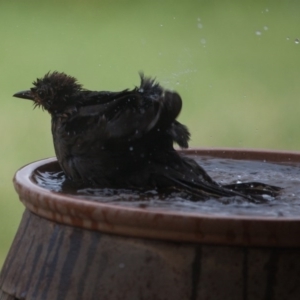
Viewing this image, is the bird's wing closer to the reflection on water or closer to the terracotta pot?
the reflection on water

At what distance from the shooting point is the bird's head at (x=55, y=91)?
9.00ft

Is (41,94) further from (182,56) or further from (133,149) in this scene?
(182,56)

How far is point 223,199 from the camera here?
232 cm

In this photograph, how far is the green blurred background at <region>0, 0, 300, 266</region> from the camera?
23.9 ft

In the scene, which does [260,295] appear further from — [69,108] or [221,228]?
[69,108]

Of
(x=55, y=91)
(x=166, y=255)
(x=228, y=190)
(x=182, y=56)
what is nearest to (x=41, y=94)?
(x=55, y=91)

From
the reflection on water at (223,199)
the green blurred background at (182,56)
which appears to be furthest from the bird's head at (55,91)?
the green blurred background at (182,56)

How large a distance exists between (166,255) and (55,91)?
1.15 m

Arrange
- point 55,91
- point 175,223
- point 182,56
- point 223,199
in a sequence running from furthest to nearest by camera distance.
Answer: point 182,56
point 55,91
point 223,199
point 175,223

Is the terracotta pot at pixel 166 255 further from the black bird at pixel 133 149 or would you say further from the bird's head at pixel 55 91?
the bird's head at pixel 55 91

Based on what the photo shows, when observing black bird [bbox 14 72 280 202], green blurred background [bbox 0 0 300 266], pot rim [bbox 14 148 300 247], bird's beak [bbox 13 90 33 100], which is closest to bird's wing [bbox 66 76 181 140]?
black bird [bbox 14 72 280 202]

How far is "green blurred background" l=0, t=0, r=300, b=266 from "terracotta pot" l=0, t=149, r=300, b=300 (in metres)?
4.94

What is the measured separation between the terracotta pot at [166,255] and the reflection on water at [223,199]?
0.48 ft

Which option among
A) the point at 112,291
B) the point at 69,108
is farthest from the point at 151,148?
the point at 112,291
